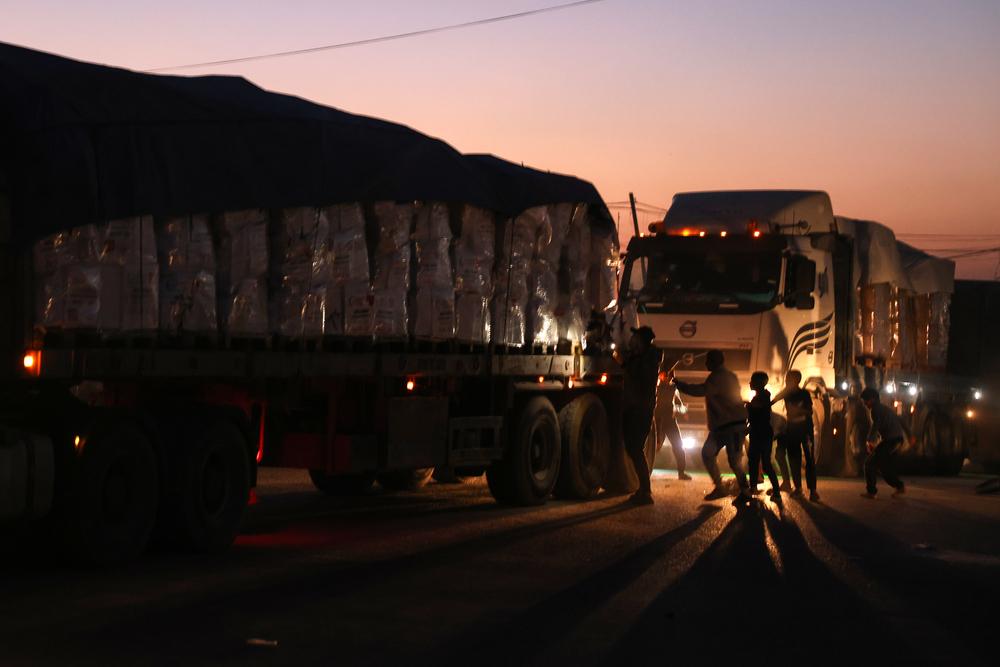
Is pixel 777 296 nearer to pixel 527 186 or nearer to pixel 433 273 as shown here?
pixel 527 186

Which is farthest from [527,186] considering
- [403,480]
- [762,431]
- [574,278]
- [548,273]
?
[762,431]

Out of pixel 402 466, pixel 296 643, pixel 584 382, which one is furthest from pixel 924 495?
pixel 296 643

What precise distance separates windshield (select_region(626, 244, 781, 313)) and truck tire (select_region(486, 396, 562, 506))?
13.4ft

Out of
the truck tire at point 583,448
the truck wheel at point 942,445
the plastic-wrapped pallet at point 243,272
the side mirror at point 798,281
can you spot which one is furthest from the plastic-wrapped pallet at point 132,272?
the truck wheel at point 942,445

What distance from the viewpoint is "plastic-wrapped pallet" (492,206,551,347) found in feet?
51.7

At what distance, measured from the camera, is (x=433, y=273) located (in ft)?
46.5

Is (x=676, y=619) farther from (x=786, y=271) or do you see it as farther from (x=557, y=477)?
(x=786, y=271)

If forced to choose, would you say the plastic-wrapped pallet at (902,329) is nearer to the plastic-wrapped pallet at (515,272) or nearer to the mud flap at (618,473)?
the mud flap at (618,473)

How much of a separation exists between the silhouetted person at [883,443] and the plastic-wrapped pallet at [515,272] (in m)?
5.12

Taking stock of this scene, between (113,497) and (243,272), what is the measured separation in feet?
6.77

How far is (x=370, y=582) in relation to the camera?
10.0 meters

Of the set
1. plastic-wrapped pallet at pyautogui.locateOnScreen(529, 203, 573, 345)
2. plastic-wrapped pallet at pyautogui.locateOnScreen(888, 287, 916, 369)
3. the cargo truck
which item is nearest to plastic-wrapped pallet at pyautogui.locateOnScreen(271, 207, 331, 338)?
the cargo truck

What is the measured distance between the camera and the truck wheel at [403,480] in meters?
18.4

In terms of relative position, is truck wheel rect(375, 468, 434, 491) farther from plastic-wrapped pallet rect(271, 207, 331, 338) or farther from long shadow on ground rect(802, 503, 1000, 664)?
plastic-wrapped pallet rect(271, 207, 331, 338)
